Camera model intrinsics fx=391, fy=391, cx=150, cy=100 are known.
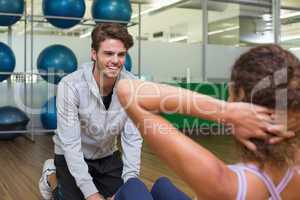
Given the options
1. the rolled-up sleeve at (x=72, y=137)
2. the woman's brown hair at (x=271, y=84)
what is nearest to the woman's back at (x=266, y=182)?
the woman's brown hair at (x=271, y=84)

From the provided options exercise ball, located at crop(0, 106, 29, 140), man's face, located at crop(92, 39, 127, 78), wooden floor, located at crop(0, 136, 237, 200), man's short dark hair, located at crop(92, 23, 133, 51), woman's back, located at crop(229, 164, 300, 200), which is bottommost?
wooden floor, located at crop(0, 136, 237, 200)

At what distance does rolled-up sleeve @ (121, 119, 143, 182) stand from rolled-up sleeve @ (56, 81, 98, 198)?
0.63 feet

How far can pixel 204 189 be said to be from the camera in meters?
0.59

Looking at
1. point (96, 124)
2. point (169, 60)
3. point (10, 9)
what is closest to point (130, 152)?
point (96, 124)

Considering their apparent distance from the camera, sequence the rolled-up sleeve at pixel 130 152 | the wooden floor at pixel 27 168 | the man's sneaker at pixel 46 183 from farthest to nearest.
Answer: the wooden floor at pixel 27 168
the man's sneaker at pixel 46 183
the rolled-up sleeve at pixel 130 152

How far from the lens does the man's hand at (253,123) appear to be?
61 cm

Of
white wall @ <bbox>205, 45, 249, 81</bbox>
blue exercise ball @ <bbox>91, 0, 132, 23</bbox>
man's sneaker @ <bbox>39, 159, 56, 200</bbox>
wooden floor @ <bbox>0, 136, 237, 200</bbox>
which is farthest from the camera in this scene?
white wall @ <bbox>205, 45, 249, 81</bbox>

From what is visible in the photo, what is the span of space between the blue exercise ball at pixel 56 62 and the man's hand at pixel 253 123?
12.5 feet

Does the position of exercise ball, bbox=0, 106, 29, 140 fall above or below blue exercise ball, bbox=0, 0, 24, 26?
below

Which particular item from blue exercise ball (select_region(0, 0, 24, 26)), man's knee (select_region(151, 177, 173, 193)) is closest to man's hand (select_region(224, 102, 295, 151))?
man's knee (select_region(151, 177, 173, 193))

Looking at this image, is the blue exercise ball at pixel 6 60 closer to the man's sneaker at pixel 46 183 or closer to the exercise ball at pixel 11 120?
the exercise ball at pixel 11 120

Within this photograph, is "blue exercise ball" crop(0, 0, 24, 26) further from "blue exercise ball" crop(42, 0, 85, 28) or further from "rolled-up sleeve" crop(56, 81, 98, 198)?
"rolled-up sleeve" crop(56, 81, 98, 198)

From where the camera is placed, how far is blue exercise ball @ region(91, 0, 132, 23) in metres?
4.43

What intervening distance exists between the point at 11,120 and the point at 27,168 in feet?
4.22
